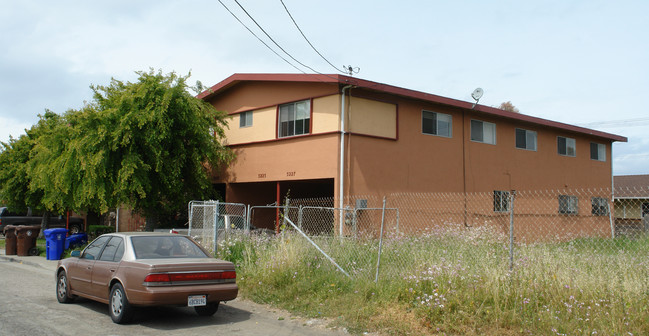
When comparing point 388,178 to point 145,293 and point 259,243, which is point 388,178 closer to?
point 259,243

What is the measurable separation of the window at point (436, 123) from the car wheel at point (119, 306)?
12.4 metres

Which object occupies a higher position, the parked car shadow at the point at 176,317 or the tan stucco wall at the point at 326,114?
the tan stucco wall at the point at 326,114

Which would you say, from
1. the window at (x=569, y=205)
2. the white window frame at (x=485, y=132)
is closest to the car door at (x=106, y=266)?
the white window frame at (x=485, y=132)

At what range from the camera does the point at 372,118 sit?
1638 centimetres

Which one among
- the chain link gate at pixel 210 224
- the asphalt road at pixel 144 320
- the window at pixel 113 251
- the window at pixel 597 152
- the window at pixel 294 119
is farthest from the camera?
the window at pixel 597 152

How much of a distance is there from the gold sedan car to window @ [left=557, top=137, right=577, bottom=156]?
19.7 meters

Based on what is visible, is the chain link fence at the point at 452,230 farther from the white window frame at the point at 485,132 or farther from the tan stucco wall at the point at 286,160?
the white window frame at the point at 485,132

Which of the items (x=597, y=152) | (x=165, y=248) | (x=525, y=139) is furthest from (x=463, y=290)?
(x=597, y=152)

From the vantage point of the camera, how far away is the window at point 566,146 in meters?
23.5

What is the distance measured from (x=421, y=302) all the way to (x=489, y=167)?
13914 mm

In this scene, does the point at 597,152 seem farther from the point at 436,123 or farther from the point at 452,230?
the point at 452,230

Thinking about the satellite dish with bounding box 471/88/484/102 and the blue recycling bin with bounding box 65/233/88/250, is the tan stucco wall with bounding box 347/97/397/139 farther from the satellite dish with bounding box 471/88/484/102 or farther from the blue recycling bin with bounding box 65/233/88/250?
the blue recycling bin with bounding box 65/233/88/250

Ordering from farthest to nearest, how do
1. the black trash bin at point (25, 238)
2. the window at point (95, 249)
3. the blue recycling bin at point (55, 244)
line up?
the black trash bin at point (25, 238)
the blue recycling bin at point (55, 244)
the window at point (95, 249)

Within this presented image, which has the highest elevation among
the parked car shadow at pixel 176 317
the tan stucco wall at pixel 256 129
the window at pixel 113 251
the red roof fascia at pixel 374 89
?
the red roof fascia at pixel 374 89
